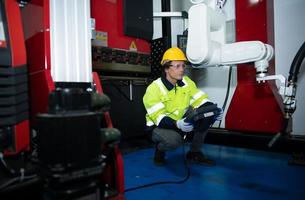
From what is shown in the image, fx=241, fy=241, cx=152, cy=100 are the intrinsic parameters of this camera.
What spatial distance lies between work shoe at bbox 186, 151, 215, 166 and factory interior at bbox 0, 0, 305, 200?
0.01m

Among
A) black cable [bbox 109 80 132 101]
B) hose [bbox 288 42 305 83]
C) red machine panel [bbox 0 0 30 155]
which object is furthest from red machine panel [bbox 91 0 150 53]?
hose [bbox 288 42 305 83]

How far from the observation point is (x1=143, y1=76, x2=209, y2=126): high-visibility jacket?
6.53ft

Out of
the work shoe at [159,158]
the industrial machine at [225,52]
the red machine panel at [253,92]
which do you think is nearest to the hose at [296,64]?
the industrial machine at [225,52]

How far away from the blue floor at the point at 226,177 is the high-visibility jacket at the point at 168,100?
0.40 metres

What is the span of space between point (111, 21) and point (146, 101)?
896 millimetres

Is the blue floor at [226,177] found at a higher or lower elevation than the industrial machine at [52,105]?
lower

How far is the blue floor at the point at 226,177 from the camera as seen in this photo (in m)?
1.38

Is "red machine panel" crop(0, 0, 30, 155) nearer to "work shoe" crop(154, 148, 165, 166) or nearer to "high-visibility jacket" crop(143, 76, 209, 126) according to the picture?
"high-visibility jacket" crop(143, 76, 209, 126)

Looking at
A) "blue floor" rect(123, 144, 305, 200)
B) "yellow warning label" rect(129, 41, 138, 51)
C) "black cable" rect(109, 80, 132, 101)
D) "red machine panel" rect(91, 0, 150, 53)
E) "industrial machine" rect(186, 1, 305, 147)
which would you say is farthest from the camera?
"yellow warning label" rect(129, 41, 138, 51)

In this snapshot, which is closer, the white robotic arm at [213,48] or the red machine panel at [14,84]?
the red machine panel at [14,84]

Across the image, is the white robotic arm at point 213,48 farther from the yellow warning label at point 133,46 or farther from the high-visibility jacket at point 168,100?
the yellow warning label at point 133,46

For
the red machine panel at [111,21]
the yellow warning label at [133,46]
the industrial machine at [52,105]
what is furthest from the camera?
the yellow warning label at [133,46]

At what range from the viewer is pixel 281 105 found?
192cm

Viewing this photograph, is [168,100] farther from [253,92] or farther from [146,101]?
[253,92]
